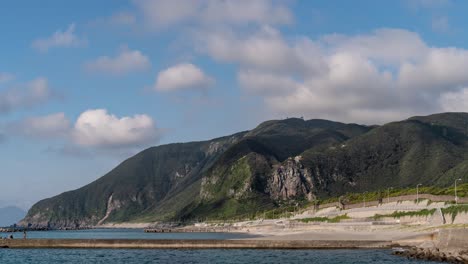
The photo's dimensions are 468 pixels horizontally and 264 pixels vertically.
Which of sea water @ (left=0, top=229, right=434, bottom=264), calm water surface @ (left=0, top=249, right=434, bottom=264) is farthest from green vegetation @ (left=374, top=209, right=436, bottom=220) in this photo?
calm water surface @ (left=0, top=249, right=434, bottom=264)

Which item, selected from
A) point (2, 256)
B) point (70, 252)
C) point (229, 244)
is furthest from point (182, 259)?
point (2, 256)

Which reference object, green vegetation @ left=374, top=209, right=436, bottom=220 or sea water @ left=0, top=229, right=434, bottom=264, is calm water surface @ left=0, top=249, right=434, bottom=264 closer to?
sea water @ left=0, top=229, right=434, bottom=264

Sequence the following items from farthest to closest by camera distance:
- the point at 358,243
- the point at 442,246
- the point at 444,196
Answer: the point at 444,196, the point at 358,243, the point at 442,246

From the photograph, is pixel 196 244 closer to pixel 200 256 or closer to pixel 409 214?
pixel 200 256

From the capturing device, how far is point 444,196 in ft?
506

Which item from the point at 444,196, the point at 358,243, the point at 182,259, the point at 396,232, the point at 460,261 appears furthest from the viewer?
the point at 444,196

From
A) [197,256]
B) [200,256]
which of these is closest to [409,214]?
[200,256]

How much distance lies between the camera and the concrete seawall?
9369cm

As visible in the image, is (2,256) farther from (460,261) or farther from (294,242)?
(460,261)

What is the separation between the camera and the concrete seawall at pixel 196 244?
307 ft

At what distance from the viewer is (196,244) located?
100250 mm

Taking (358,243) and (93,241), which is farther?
(93,241)

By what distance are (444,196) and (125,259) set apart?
9963 centimetres

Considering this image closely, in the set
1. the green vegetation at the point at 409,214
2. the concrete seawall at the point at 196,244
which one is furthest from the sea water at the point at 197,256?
the green vegetation at the point at 409,214
